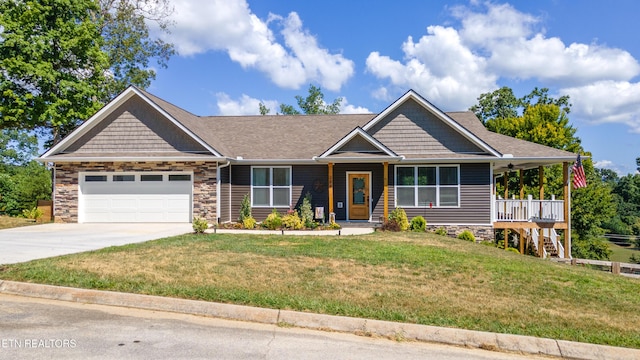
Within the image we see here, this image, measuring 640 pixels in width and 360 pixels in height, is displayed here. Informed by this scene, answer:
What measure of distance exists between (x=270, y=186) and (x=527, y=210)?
10.6 meters

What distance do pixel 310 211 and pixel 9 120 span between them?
16383 millimetres

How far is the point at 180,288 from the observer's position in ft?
22.2

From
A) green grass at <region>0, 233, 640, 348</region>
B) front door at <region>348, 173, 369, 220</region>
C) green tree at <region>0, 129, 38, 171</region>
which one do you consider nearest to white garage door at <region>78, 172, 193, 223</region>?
front door at <region>348, 173, 369, 220</region>

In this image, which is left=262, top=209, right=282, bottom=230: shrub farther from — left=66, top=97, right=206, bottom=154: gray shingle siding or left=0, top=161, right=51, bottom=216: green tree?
left=0, top=161, right=51, bottom=216: green tree

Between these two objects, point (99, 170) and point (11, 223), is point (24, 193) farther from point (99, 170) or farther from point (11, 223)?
point (99, 170)

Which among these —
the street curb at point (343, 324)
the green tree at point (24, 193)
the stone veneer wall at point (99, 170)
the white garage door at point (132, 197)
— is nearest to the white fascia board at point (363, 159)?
the stone veneer wall at point (99, 170)

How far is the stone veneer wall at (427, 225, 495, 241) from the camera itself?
17391 mm

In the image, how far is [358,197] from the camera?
60.7ft

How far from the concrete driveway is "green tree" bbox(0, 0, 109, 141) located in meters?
8.01

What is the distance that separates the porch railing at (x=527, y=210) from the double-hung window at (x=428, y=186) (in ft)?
6.12

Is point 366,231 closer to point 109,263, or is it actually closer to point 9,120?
point 109,263

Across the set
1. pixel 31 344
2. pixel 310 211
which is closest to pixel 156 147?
pixel 310 211

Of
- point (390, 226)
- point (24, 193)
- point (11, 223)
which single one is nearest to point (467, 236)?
point (390, 226)

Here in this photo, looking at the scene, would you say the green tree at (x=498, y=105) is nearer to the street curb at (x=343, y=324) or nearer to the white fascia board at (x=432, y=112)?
Result: the white fascia board at (x=432, y=112)
